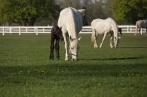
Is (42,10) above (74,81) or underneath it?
above

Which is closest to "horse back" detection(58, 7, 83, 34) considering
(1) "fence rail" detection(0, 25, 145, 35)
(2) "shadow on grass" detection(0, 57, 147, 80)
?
(2) "shadow on grass" detection(0, 57, 147, 80)

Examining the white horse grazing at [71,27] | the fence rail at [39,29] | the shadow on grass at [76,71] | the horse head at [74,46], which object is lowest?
the fence rail at [39,29]

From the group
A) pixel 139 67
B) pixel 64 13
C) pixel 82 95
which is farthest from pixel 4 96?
pixel 64 13

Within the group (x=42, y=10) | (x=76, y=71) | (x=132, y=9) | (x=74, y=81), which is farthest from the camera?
(x=42, y=10)

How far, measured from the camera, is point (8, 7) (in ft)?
319

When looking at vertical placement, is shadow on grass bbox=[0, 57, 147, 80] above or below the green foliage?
below

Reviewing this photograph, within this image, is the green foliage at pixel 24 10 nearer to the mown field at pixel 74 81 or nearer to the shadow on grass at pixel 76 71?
the shadow on grass at pixel 76 71

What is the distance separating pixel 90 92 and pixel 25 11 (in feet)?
277

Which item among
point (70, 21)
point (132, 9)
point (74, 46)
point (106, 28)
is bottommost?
point (74, 46)

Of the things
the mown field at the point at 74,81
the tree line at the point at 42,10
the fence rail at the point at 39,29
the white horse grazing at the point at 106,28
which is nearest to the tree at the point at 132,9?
the tree line at the point at 42,10

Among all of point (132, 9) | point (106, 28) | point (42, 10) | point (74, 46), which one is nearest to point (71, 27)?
point (74, 46)

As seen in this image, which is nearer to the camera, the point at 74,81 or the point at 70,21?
the point at 74,81

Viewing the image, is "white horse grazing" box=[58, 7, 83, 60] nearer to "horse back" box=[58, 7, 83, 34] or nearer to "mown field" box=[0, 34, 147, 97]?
"horse back" box=[58, 7, 83, 34]

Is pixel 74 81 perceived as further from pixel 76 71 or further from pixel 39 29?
pixel 39 29
